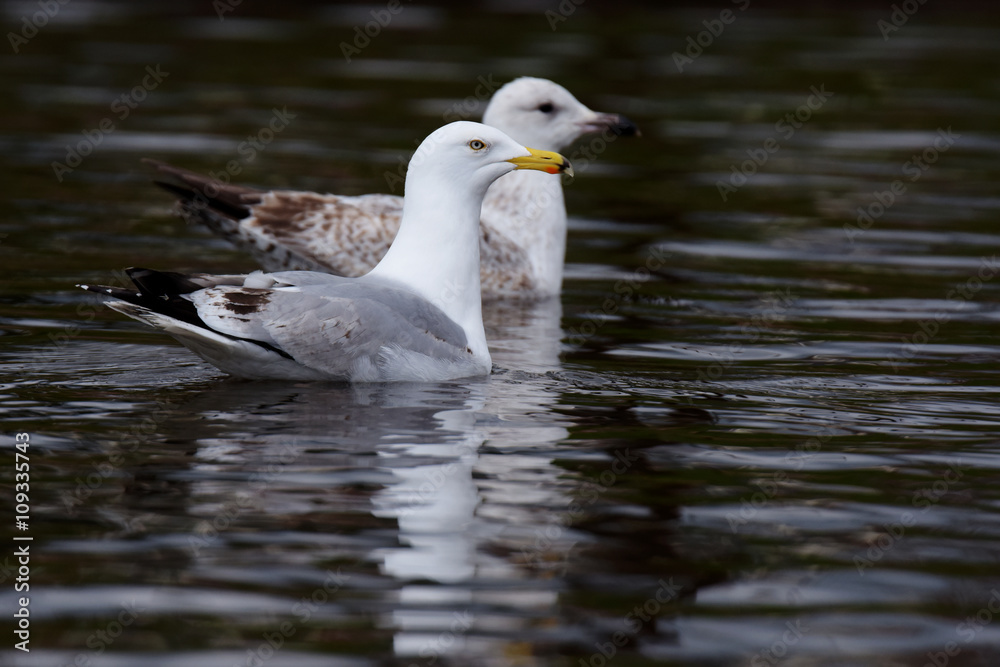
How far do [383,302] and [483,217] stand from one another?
4500mm

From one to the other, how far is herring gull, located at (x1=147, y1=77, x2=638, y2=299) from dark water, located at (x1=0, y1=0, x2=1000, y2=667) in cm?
49

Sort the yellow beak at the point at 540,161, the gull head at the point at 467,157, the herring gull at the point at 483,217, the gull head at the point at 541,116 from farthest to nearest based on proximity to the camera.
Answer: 1. the gull head at the point at 541,116
2. the herring gull at the point at 483,217
3. the yellow beak at the point at 540,161
4. the gull head at the point at 467,157

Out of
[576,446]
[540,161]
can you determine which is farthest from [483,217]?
[576,446]

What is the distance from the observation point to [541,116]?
12273 mm

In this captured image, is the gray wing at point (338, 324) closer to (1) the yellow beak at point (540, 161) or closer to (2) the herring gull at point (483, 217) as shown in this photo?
(1) the yellow beak at point (540, 161)

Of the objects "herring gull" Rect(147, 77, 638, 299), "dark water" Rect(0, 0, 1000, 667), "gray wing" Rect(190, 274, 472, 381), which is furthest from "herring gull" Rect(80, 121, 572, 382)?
"herring gull" Rect(147, 77, 638, 299)

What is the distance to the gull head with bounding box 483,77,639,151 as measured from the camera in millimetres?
12227

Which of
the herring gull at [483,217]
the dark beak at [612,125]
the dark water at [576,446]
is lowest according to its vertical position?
the dark water at [576,446]

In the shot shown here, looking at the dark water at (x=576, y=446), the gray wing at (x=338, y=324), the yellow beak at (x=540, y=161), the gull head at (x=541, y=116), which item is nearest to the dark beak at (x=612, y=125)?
the gull head at (x=541, y=116)

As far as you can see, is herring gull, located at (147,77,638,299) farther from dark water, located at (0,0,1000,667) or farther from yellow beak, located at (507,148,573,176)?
yellow beak, located at (507,148,573,176)

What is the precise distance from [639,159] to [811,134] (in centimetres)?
323

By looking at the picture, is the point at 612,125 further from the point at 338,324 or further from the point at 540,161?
the point at 338,324

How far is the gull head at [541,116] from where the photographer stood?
12227 mm

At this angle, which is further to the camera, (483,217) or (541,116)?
(483,217)
